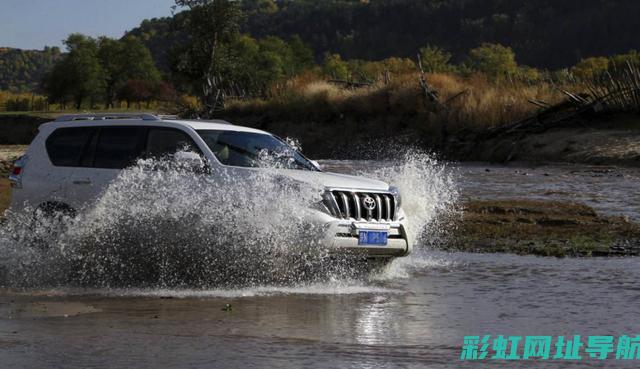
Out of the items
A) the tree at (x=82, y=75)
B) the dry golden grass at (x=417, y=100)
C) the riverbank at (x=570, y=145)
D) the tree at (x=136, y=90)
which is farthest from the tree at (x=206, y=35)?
the tree at (x=82, y=75)

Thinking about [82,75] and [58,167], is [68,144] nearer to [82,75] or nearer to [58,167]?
[58,167]

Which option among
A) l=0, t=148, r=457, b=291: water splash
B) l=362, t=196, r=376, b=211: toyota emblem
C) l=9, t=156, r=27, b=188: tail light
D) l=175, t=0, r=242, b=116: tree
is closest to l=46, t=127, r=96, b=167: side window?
l=9, t=156, r=27, b=188: tail light

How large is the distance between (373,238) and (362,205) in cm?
35

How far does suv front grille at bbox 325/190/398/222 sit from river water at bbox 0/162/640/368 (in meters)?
0.71

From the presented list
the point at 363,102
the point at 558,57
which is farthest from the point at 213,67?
the point at 558,57

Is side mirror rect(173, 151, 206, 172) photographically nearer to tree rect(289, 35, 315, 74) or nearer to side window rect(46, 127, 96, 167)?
side window rect(46, 127, 96, 167)

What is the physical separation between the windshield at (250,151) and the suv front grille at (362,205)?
104 cm

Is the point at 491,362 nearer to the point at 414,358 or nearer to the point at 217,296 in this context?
Answer: the point at 414,358

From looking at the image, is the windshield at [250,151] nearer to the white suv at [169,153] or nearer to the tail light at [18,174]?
the white suv at [169,153]

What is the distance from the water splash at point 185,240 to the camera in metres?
10.9

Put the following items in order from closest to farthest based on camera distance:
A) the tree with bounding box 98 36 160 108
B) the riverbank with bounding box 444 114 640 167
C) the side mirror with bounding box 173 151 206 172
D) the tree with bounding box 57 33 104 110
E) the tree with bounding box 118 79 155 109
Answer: the side mirror with bounding box 173 151 206 172
the riverbank with bounding box 444 114 640 167
the tree with bounding box 118 79 155 109
the tree with bounding box 57 33 104 110
the tree with bounding box 98 36 160 108

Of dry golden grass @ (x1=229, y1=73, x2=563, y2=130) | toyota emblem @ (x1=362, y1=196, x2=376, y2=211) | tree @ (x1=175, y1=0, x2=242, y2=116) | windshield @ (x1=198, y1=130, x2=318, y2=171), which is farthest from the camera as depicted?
tree @ (x1=175, y1=0, x2=242, y2=116)

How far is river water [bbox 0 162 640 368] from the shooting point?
295 inches

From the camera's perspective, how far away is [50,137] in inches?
509
